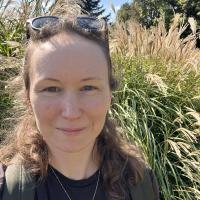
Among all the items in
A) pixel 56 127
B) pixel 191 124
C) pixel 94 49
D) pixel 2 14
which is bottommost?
pixel 191 124

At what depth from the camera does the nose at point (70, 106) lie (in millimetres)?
1603

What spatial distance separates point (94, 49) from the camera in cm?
171

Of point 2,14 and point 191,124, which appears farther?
point 2,14

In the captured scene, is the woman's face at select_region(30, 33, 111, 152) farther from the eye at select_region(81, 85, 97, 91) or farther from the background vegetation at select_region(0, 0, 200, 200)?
the background vegetation at select_region(0, 0, 200, 200)

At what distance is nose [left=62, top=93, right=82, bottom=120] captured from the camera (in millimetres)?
1603

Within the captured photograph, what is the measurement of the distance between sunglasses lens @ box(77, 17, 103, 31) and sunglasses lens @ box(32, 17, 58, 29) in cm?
10

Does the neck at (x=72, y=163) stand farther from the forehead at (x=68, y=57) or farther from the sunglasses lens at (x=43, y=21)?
the sunglasses lens at (x=43, y=21)

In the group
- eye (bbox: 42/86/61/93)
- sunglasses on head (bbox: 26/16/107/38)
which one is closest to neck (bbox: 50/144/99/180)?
eye (bbox: 42/86/61/93)

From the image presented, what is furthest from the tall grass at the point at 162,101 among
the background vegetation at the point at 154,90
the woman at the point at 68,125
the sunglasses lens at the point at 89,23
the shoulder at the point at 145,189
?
the sunglasses lens at the point at 89,23

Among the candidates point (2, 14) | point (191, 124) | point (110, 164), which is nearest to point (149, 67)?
point (191, 124)

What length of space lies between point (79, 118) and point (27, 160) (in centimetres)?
27

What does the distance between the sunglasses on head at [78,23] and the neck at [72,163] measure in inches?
18.4

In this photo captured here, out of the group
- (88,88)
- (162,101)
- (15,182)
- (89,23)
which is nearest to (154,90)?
(162,101)

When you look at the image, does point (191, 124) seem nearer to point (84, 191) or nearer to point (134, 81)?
point (134, 81)
